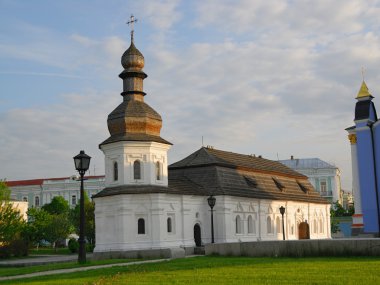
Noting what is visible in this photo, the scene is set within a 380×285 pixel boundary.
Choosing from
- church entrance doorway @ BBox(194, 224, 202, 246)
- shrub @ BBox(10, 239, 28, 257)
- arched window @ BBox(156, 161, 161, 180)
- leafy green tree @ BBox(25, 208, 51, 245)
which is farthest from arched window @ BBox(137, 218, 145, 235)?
leafy green tree @ BBox(25, 208, 51, 245)

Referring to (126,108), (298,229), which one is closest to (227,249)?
(126,108)

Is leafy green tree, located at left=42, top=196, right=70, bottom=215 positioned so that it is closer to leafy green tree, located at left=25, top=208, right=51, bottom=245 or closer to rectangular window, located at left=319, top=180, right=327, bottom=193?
leafy green tree, located at left=25, top=208, right=51, bottom=245

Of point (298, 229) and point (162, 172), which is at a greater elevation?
point (162, 172)

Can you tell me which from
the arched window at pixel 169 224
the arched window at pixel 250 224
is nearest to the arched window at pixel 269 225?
the arched window at pixel 250 224

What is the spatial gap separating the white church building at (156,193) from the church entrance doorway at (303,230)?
263 inches

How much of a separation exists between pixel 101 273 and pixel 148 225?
2027 cm

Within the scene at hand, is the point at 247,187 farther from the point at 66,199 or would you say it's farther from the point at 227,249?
the point at 66,199

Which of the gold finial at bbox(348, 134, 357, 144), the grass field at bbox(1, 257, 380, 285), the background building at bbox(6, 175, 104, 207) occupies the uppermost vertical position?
the background building at bbox(6, 175, 104, 207)

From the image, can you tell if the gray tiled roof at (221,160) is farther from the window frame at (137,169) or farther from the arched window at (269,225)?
the window frame at (137,169)

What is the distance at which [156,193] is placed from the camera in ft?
124

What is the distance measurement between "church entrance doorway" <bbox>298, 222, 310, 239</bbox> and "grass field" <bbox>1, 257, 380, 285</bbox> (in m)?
36.5

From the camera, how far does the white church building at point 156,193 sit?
→ 3772 cm

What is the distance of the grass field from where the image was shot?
1386cm

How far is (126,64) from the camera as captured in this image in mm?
41281
